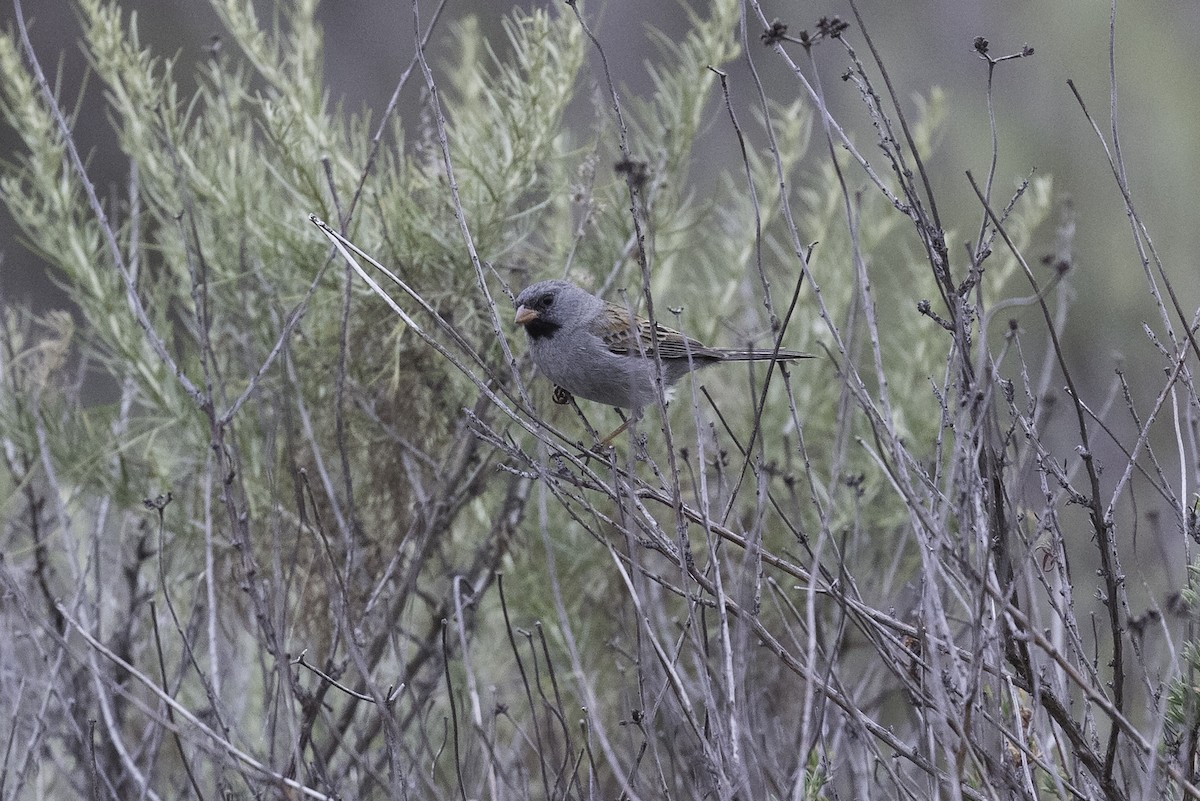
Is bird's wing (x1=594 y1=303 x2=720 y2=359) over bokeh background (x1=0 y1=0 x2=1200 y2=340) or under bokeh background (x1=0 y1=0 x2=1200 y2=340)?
under

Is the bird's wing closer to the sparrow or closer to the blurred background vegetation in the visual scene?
the sparrow

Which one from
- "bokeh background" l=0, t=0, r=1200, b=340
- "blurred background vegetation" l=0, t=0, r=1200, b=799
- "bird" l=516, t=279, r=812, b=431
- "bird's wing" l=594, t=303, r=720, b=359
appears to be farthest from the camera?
"bokeh background" l=0, t=0, r=1200, b=340

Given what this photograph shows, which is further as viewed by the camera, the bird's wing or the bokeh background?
the bokeh background

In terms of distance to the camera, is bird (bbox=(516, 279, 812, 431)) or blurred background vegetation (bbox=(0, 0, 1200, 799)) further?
bird (bbox=(516, 279, 812, 431))

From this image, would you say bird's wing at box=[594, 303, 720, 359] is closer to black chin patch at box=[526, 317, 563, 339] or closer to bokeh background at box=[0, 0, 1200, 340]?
black chin patch at box=[526, 317, 563, 339]

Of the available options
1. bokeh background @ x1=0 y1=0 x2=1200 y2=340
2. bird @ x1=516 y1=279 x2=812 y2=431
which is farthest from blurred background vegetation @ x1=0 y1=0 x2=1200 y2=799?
bokeh background @ x1=0 y1=0 x2=1200 y2=340

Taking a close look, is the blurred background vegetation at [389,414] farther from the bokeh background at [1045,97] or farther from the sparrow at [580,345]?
the bokeh background at [1045,97]

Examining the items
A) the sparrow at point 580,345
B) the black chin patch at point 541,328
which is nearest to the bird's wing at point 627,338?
the sparrow at point 580,345

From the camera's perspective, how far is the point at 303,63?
13.5 feet

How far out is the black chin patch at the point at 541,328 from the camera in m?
3.75

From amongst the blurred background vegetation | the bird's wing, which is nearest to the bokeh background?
the blurred background vegetation

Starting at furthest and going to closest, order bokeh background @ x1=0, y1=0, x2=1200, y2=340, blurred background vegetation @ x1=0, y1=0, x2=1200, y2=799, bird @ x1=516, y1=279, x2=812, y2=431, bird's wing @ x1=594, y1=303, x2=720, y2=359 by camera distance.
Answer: bokeh background @ x1=0, y1=0, x2=1200, y2=340 < bird's wing @ x1=594, y1=303, x2=720, y2=359 < bird @ x1=516, y1=279, x2=812, y2=431 < blurred background vegetation @ x1=0, y1=0, x2=1200, y2=799

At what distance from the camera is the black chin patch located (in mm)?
3748

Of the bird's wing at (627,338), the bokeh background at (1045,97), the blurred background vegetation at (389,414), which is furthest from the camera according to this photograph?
the bokeh background at (1045,97)
